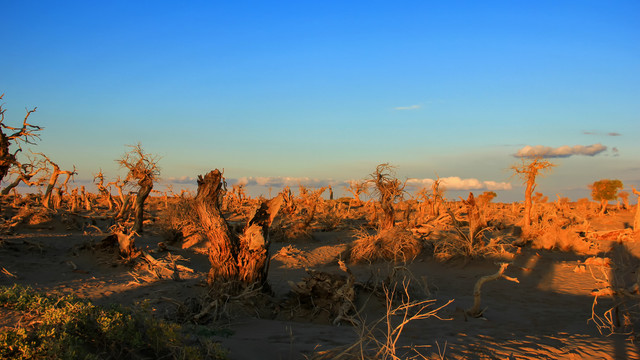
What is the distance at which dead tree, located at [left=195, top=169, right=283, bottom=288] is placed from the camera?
804 cm

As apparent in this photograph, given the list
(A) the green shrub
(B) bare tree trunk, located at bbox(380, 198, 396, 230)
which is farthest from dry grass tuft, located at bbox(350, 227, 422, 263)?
(A) the green shrub

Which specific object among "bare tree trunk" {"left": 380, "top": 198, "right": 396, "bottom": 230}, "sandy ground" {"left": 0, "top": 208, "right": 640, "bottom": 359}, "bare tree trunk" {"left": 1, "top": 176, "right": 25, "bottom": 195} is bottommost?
"sandy ground" {"left": 0, "top": 208, "right": 640, "bottom": 359}

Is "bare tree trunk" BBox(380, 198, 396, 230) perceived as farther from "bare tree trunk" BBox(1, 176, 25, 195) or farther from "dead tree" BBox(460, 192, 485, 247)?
"bare tree trunk" BBox(1, 176, 25, 195)

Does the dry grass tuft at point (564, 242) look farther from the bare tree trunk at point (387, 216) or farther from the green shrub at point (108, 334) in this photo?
the green shrub at point (108, 334)

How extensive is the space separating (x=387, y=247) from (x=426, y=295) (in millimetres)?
5137

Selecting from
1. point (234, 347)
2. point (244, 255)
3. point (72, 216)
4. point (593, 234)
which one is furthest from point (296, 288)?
point (593, 234)

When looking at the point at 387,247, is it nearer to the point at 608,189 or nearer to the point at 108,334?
the point at 108,334

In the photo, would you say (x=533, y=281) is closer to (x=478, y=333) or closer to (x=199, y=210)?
(x=478, y=333)

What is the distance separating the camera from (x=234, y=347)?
16.8 feet

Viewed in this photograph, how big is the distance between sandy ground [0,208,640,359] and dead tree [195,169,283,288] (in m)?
0.53

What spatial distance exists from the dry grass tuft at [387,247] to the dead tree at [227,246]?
6376mm

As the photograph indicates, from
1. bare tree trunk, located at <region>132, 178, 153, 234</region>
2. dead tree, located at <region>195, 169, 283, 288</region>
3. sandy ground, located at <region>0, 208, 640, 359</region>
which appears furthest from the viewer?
bare tree trunk, located at <region>132, 178, 153, 234</region>

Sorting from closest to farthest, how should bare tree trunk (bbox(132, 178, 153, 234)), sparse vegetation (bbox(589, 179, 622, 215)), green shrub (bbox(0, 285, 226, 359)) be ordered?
green shrub (bbox(0, 285, 226, 359)), bare tree trunk (bbox(132, 178, 153, 234)), sparse vegetation (bbox(589, 179, 622, 215))

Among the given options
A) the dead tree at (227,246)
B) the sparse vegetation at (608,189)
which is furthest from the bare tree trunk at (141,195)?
the sparse vegetation at (608,189)
